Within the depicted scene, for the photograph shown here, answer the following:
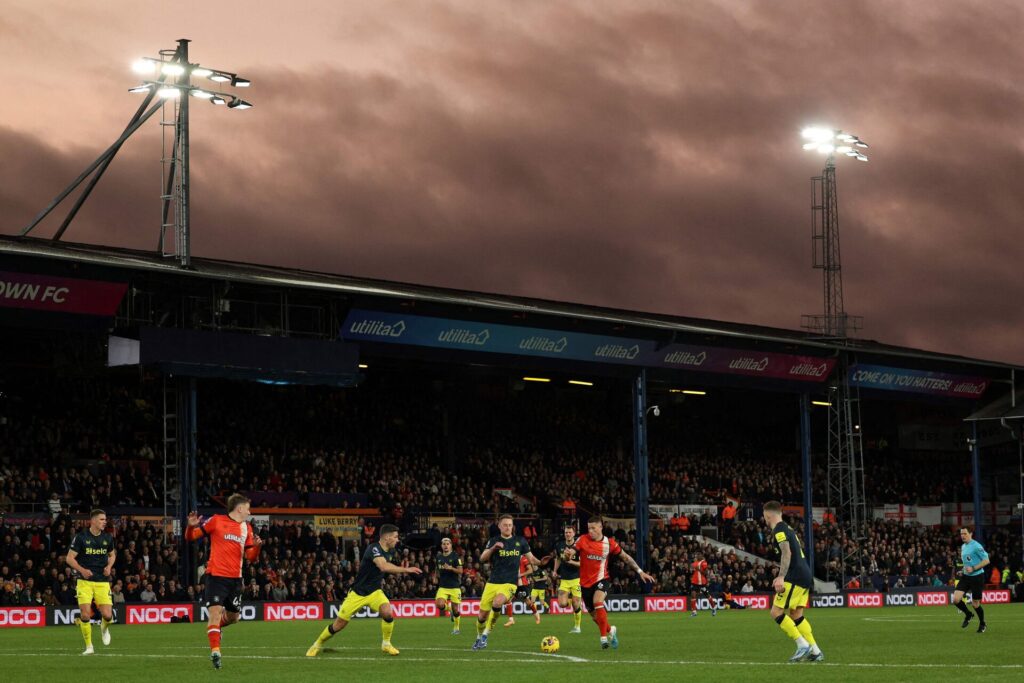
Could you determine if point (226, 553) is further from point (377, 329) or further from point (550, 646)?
point (377, 329)

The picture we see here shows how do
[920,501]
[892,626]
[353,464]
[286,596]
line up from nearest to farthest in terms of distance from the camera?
[892,626], [286,596], [353,464], [920,501]

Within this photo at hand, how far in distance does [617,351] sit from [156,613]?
74.2 ft

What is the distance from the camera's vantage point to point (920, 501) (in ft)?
259

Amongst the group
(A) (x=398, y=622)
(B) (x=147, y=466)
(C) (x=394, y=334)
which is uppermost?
(C) (x=394, y=334)

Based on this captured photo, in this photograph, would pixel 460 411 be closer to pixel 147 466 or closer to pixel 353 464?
pixel 353 464

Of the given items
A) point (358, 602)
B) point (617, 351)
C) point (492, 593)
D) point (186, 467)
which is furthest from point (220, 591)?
point (617, 351)

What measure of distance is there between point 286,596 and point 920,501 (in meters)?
44.3

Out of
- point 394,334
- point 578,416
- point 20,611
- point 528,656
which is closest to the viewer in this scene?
point 528,656

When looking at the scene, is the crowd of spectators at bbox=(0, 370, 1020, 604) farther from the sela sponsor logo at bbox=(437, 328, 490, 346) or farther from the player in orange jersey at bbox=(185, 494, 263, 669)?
the player in orange jersey at bbox=(185, 494, 263, 669)

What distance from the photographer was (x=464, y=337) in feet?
172

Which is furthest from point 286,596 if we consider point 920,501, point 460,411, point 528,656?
point 920,501

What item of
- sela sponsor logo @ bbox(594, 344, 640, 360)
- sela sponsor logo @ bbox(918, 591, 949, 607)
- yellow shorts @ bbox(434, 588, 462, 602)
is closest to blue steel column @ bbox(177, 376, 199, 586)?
yellow shorts @ bbox(434, 588, 462, 602)

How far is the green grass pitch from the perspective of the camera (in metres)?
18.0

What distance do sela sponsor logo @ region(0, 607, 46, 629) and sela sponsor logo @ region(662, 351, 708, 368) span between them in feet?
92.9
